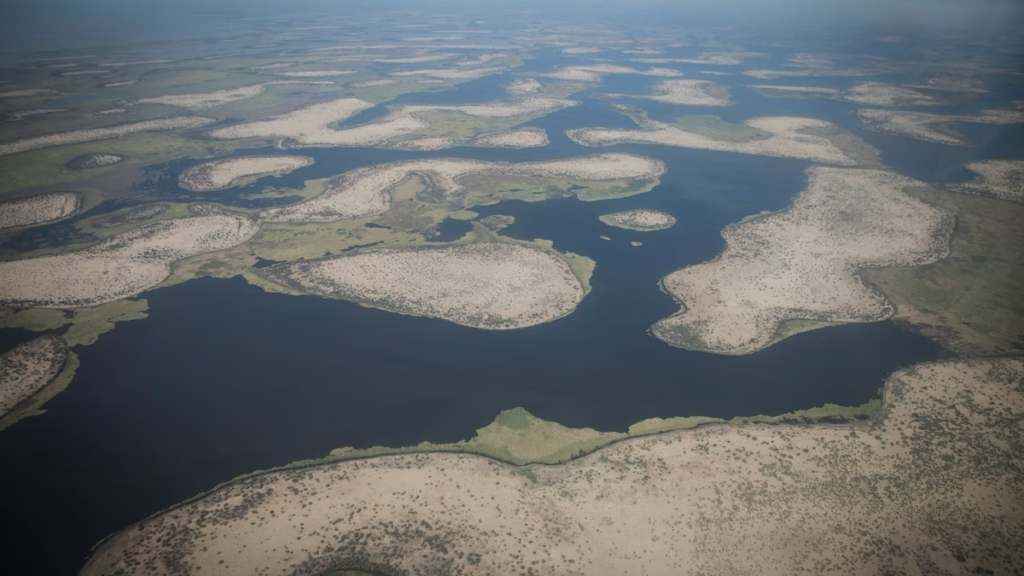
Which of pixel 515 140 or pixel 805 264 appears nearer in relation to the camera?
pixel 805 264

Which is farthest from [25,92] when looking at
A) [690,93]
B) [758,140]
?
[758,140]

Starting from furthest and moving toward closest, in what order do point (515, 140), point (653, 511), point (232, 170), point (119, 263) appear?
1. point (515, 140)
2. point (232, 170)
3. point (119, 263)
4. point (653, 511)

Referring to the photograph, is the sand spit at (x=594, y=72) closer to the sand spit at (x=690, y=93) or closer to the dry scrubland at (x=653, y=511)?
the sand spit at (x=690, y=93)

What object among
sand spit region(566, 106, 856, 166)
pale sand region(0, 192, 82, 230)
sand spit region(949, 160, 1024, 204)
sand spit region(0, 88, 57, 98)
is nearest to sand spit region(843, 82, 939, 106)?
sand spit region(566, 106, 856, 166)

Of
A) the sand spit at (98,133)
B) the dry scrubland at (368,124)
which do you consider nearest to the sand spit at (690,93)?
the dry scrubland at (368,124)

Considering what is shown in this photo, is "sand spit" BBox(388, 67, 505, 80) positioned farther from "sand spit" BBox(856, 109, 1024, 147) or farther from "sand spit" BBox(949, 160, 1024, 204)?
"sand spit" BBox(949, 160, 1024, 204)

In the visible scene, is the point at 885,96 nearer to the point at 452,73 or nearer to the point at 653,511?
the point at 452,73

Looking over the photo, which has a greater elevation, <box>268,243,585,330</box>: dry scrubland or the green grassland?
the green grassland
